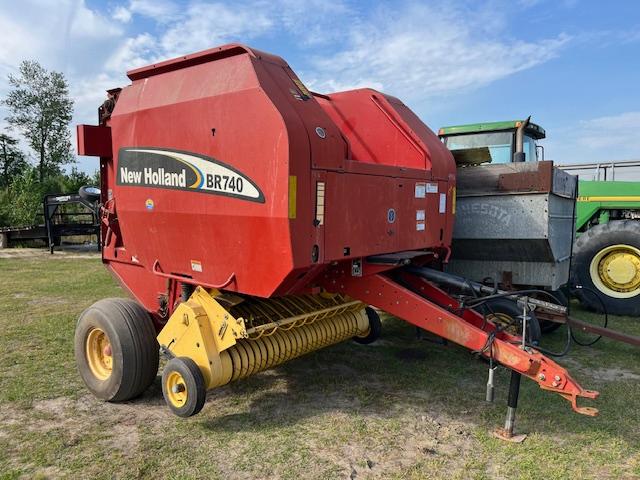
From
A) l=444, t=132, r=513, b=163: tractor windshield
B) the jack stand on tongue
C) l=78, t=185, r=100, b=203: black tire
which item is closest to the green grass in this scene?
the jack stand on tongue

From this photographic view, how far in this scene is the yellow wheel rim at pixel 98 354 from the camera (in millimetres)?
3801

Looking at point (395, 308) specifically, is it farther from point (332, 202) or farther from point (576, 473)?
point (576, 473)

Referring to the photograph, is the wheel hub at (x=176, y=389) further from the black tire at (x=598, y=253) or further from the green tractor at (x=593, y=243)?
the black tire at (x=598, y=253)

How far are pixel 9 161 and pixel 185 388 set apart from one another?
3815 centimetres

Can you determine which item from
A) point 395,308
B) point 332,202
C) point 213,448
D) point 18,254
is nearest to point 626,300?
point 395,308

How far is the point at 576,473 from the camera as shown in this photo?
2713 mm

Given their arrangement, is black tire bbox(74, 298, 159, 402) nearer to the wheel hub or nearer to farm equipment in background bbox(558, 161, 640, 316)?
the wheel hub

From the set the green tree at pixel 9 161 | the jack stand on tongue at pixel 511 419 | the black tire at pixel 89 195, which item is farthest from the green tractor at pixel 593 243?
the green tree at pixel 9 161

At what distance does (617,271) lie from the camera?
634 cm

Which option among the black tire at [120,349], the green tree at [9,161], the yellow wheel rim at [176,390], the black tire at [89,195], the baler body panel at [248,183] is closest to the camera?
the baler body panel at [248,183]

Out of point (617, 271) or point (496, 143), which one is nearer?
point (617, 271)

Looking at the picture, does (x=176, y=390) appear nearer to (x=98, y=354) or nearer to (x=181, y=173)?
(x=98, y=354)

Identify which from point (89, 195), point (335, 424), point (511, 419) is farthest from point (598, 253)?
point (89, 195)

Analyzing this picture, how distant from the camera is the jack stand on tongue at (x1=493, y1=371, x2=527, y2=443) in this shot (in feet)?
9.62
